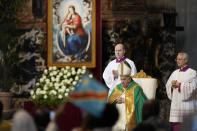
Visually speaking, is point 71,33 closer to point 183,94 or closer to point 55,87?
point 55,87

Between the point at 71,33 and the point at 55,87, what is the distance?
3229mm

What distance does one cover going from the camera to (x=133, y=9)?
49.7ft

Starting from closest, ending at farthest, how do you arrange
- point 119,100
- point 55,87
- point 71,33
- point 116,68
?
point 119,100 < point 55,87 < point 116,68 < point 71,33

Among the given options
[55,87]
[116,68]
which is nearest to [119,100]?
[55,87]

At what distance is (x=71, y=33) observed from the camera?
49.9ft

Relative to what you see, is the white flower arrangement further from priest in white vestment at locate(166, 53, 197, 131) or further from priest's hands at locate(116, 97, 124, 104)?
priest in white vestment at locate(166, 53, 197, 131)

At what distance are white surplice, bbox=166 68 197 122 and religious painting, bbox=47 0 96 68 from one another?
2.93 m

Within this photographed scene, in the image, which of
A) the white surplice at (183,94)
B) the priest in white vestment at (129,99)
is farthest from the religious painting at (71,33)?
the priest in white vestment at (129,99)

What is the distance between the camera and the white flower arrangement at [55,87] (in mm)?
11844

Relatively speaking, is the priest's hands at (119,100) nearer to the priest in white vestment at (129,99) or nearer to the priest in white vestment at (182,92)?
the priest in white vestment at (129,99)

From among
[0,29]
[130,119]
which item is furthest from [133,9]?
[130,119]

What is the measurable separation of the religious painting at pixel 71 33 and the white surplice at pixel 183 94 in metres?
2.93

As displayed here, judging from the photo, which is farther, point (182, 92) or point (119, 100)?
point (182, 92)

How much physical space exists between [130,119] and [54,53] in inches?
183
